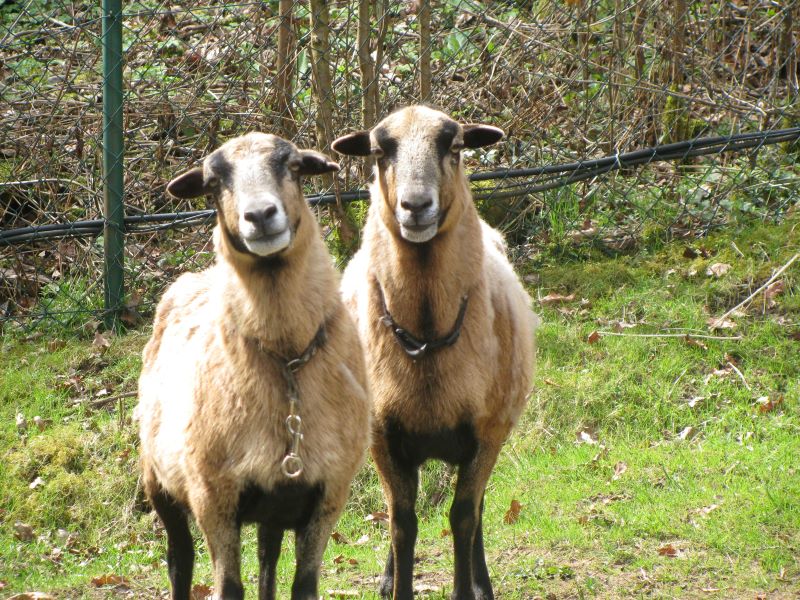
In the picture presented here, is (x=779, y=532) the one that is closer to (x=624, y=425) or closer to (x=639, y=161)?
(x=624, y=425)

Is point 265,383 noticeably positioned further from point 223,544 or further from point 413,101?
point 413,101

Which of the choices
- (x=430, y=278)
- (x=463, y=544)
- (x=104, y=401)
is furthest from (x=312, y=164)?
(x=104, y=401)

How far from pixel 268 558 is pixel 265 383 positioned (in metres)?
0.95

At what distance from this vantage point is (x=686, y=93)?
9.83 m

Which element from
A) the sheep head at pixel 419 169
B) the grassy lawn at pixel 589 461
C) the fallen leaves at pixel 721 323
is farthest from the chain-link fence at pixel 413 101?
the sheep head at pixel 419 169

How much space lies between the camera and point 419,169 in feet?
16.5

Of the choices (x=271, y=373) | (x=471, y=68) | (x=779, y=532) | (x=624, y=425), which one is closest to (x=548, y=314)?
(x=624, y=425)

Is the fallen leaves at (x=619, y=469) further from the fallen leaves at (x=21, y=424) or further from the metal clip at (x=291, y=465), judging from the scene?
the fallen leaves at (x=21, y=424)

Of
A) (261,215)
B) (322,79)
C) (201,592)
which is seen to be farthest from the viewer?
(322,79)

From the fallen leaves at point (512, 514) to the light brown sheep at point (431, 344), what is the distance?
120cm

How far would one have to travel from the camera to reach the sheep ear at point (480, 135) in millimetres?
5582

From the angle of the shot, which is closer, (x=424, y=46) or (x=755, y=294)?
(x=755, y=294)

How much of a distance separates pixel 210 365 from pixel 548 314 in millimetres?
4319

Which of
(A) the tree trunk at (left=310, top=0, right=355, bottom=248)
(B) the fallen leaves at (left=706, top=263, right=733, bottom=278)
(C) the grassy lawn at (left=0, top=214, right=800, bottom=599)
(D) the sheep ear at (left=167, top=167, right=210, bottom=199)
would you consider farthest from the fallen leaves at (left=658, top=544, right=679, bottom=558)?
(A) the tree trunk at (left=310, top=0, right=355, bottom=248)
